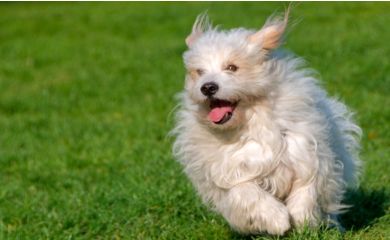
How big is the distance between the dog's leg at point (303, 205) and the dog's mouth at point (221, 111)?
2.07ft

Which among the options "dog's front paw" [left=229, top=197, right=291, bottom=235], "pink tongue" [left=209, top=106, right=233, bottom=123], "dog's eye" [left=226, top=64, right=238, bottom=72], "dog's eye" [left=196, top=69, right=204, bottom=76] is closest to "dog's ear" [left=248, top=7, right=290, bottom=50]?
"dog's eye" [left=226, top=64, right=238, bottom=72]

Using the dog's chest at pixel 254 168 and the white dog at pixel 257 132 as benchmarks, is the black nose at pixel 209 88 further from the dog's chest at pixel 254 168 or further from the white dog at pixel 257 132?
the dog's chest at pixel 254 168

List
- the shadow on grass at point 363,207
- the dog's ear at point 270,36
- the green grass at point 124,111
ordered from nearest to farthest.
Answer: the dog's ear at point 270,36 → the shadow on grass at point 363,207 → the green grass at point 124,111

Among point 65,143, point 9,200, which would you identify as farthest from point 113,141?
point 9,200

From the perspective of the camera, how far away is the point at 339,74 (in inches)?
500

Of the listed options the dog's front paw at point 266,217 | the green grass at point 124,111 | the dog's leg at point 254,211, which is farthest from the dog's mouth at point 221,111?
the green grass at point 124,111

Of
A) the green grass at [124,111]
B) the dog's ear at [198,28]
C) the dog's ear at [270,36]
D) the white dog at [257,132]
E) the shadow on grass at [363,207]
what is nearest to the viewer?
the white dog at [257,132]

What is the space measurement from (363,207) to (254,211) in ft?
5.75

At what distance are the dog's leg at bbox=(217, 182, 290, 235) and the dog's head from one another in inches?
16.9

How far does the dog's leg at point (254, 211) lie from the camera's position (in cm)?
556

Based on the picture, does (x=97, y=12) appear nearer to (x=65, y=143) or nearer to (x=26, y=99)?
(x=26, y=99)

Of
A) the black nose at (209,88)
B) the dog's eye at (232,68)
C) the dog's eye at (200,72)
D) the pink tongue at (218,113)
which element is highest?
the dog's eye at (232,68)

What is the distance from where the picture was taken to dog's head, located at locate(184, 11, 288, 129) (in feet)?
18.5

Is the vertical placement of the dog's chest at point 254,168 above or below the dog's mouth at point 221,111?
below
